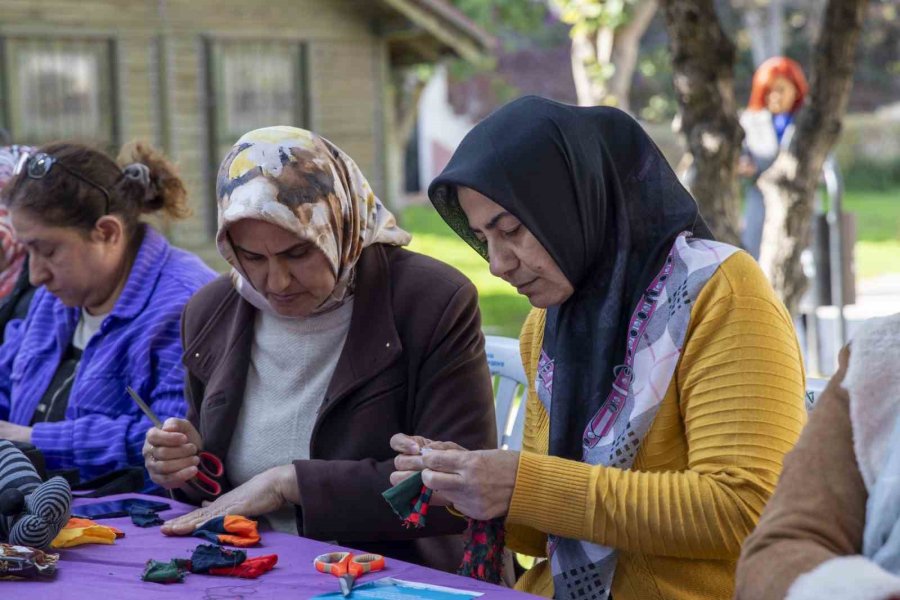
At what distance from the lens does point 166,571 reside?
87.1 inches

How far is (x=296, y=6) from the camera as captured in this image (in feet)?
39.7

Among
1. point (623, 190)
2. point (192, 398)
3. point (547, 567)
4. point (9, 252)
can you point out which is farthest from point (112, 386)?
point (623, 190)

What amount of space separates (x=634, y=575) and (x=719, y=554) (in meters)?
0.18

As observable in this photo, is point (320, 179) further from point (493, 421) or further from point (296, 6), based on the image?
point (296, 6)

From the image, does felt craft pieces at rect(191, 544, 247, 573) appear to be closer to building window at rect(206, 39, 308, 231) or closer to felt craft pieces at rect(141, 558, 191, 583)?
felt craft pieces at rect(141, 558, 191, 583)

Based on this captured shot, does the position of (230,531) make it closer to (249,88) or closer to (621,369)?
(621,369)

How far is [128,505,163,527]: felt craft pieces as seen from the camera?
8.70ft

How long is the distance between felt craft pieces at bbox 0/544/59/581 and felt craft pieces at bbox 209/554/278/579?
0.98ft

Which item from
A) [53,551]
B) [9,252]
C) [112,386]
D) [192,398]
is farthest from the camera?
[9,252]

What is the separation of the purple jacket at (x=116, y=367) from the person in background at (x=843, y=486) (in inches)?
80.1

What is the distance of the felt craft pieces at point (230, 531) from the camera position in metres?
2.44

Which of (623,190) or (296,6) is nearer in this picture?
(623,190)

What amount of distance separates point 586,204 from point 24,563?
1.24 meters

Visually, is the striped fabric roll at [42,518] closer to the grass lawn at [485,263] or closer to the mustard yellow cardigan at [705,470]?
the mustard yellow cardigan at [705,470]
